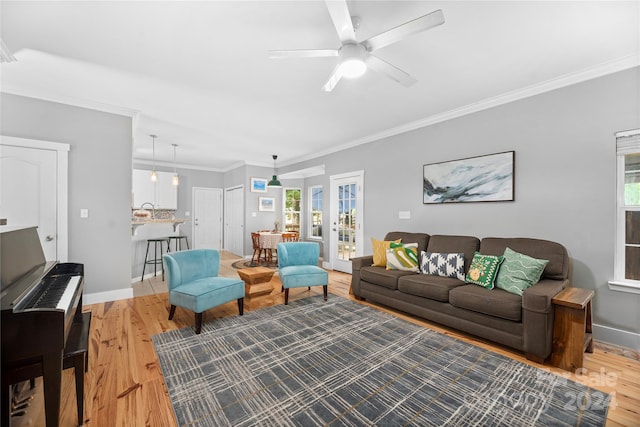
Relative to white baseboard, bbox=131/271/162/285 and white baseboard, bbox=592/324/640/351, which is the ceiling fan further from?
white baseboard, bbox=131/271/162/285

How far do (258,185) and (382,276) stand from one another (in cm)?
476

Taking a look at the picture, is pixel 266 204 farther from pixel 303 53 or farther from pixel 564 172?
pixel 564 172

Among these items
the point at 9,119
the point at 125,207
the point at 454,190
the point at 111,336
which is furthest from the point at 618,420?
the point at 9,119

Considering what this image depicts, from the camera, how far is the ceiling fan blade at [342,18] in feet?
4.79

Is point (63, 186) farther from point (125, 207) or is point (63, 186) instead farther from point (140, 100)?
point (140, 100)

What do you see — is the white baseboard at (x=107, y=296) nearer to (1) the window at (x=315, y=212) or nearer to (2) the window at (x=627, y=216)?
(1) the window at (x=315, y=212)

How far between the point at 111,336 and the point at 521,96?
5.03 metres

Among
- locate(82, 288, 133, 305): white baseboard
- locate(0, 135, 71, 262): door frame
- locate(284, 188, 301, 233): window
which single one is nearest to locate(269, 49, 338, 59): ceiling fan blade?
locate(0, 135, 71, 262): door frame

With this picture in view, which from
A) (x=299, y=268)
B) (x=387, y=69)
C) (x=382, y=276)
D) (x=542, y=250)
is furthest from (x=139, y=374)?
(x=542, y=250)

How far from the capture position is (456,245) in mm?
3262

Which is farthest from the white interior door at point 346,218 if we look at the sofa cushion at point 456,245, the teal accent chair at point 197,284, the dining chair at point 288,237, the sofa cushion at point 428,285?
the teal accent chair at point 197,284

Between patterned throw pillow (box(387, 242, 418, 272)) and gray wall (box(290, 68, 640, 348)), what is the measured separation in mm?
627

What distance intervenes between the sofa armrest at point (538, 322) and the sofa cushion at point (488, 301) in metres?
0.07

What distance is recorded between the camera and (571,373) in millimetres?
2035
